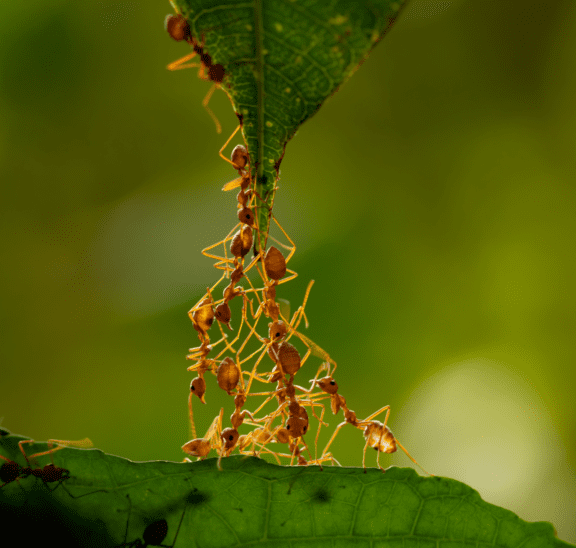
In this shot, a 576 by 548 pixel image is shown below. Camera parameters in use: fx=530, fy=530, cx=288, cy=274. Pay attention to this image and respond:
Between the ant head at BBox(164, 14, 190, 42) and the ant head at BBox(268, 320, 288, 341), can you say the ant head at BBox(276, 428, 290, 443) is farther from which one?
the ant head at BBox(164, 14, 190, 42)

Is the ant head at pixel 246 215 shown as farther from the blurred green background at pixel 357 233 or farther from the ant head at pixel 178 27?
the blurred green background at pixel 357 233

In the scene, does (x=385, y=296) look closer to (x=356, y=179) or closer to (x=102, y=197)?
(x=356, y=179)

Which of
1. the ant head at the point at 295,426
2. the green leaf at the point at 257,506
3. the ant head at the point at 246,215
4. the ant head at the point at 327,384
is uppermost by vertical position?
the ant head at the point at 246,215

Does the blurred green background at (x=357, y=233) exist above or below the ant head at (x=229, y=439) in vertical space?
above

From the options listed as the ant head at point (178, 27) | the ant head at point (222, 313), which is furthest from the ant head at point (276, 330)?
the ant head at point (178, 27)

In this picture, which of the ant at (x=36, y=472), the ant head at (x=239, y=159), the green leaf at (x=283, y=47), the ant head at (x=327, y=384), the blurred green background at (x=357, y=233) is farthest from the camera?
the blurred green background at (x=357, y=233)

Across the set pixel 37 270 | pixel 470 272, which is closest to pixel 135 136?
pixel 37 270

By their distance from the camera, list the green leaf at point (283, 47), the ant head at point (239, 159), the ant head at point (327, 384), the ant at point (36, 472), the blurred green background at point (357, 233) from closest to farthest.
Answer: the green leaf at point (283, 47)
the ant at point (36, 472)
the ant head at point (239, 159)
the ant head at point (327, 384)
the blurred green background at point (357, 233)
